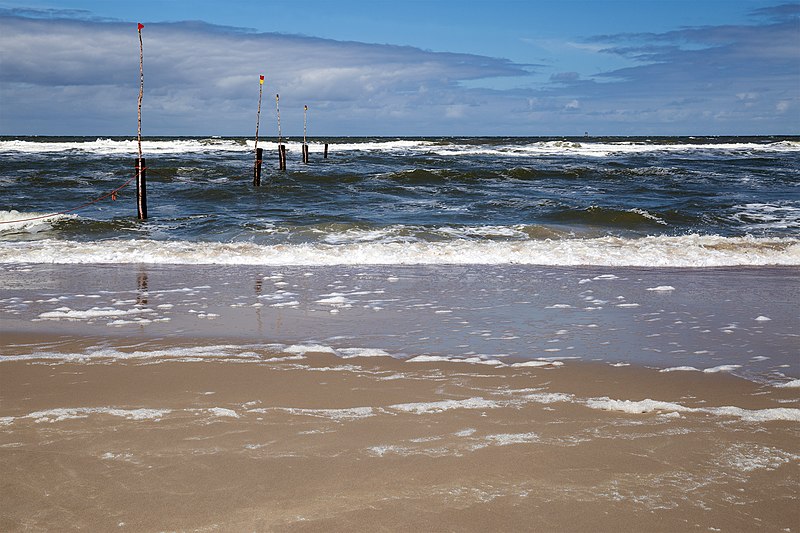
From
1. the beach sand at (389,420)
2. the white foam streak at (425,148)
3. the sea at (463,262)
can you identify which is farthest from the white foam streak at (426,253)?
the white foam streak at (425,148)

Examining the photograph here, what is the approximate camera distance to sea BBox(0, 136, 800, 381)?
557cm

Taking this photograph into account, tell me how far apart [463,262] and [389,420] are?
6.23 meters

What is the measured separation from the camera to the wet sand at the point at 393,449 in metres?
2.72

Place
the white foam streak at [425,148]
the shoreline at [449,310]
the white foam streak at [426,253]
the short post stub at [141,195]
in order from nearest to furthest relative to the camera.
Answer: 1. the shoreline at [449,310]
2. the white foam streak at [426,253]
3. the short post stub at [141,195]
4. the white foam streak at [425,148]

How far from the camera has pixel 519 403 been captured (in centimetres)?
400

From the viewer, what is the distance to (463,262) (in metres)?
9.83

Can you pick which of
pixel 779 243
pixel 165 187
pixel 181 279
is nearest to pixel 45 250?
pixel 181 279

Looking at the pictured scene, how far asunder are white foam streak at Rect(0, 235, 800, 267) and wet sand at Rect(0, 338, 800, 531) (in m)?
5.26

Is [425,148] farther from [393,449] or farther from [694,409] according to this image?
[393,449]

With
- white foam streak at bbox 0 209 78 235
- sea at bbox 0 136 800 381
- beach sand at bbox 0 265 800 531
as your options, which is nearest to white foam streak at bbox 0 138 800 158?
sea at bbox 0 136 800 381

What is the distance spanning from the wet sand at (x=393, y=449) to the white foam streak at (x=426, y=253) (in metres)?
5.26

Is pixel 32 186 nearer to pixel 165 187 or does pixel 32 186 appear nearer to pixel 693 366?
pixel 165 187

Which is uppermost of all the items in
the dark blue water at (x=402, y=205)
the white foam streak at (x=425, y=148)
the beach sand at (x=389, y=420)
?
the white foam streak at (x=425, y=148)

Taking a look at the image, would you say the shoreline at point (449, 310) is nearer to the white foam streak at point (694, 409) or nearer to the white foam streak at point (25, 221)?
the white foam streak at point (694, 409)
